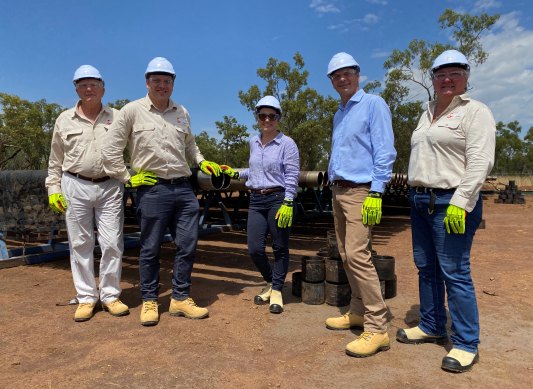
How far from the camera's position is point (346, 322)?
3428 mm

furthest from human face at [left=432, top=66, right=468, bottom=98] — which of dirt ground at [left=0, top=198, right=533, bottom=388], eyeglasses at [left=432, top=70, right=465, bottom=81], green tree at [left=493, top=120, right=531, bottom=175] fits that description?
green tree at [left=493, top=120, right=531, bottom=175]

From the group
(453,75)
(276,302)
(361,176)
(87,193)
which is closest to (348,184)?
(361,176)

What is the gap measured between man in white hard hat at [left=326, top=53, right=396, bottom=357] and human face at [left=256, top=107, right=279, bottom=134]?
0.83 meters

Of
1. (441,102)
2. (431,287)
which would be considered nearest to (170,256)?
(431,287)

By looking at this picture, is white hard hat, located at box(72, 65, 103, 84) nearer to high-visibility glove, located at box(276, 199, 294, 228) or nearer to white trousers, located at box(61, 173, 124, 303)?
white trousers, located at box(61, 173, 124, 303)

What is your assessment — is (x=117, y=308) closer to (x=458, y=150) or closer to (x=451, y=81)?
(x=458, y=150)

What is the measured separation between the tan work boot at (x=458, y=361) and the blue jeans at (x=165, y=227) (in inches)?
86.5

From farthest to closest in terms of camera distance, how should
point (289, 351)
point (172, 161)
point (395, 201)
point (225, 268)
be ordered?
1. point (395, 201)
2. point (225, 268)
3. point (172, 161)
4. point (289, 351)

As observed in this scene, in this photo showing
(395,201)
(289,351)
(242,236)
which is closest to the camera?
(289,351)

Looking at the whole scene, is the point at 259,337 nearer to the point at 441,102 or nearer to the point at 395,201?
the point at 441,102

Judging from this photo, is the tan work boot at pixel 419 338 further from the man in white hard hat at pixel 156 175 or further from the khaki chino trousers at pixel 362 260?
the man in white hard hat at pixel 156 175

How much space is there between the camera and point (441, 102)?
9.09ft

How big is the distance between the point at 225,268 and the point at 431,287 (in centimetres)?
343

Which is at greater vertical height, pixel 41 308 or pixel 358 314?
pixel 358 314
